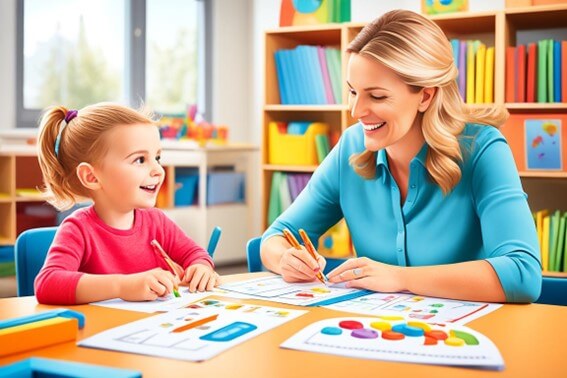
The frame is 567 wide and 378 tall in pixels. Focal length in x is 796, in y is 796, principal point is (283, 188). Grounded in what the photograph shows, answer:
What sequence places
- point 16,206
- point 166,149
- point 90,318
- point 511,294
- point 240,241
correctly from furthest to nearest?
point 240,241
point 166,149
point 16,206
point 511,294
point 90,318

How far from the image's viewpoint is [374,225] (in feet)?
6.08

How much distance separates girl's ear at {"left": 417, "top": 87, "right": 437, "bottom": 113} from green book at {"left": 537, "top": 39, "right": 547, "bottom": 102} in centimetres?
212

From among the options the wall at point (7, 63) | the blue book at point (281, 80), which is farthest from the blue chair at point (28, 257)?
the wall at point (7, 63)

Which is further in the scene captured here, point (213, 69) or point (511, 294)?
point (213, 69)

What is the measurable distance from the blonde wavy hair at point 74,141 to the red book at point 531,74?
8.18 ft

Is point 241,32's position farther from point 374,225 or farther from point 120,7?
point 374,225

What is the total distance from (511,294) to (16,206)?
140 inches

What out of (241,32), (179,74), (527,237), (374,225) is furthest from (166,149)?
(527,237)

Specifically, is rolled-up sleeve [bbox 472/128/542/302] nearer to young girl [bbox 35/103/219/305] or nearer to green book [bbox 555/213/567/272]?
young girl [bbox 35/103/219/305]

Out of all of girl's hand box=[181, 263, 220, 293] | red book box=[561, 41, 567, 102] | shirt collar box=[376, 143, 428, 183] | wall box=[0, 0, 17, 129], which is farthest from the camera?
wall box=[0, 0, 17, 129]

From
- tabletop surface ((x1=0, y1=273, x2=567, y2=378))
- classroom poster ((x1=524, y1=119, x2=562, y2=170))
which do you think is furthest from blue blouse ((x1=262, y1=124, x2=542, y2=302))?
classroom poster ((x1=524, y1=119, x2=562, y2=170))

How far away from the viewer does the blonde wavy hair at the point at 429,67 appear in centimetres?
166

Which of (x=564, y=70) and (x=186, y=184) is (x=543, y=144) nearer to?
(x=564, y=70)

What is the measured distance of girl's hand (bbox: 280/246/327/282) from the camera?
1.63 meters
